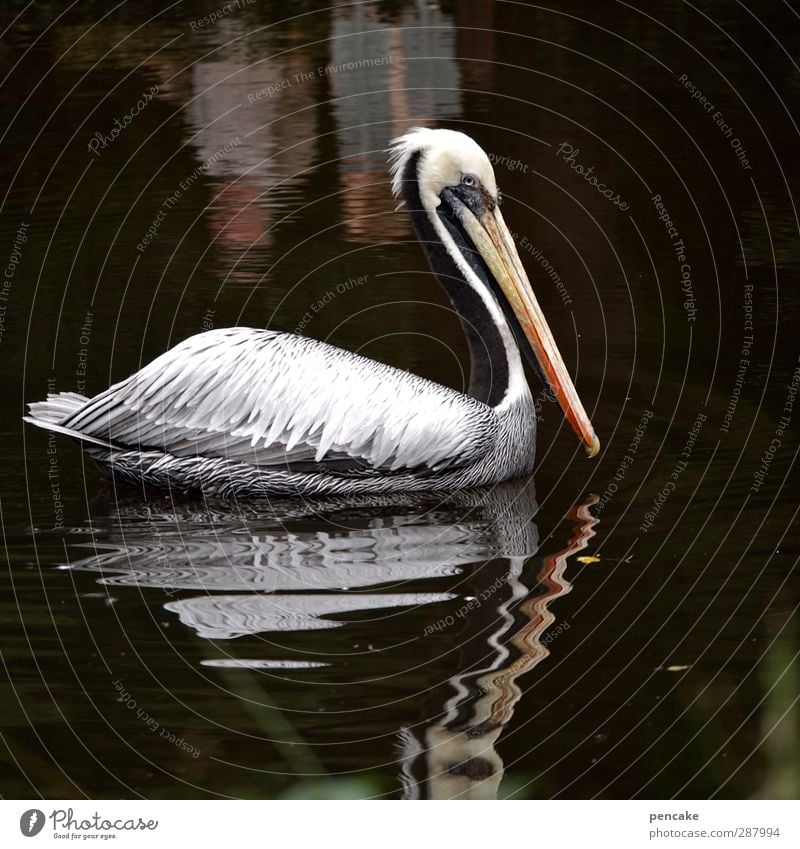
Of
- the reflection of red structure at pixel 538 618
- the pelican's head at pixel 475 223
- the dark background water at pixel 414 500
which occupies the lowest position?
the reflection of red structure at pixel 538 618

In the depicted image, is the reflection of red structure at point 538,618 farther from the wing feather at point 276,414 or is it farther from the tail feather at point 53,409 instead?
the tail feather at point 53,409

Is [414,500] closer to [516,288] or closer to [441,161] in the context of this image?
[516,288]

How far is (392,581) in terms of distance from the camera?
549 centimetres

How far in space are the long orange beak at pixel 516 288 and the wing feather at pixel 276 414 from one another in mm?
475

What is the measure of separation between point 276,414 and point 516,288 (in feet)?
4.23

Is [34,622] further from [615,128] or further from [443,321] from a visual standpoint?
[615,128]

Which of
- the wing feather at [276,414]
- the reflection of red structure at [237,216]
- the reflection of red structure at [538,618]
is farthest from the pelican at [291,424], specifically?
the reflection of red structure at [237,216]

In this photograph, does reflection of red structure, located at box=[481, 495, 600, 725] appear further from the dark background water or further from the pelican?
the pelican

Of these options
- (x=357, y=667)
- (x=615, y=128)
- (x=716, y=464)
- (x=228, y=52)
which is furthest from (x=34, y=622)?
(x=228, y=52)

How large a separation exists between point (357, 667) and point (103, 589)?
1.21 meters

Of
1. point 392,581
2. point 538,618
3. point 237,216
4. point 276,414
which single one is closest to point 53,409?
point 276,414

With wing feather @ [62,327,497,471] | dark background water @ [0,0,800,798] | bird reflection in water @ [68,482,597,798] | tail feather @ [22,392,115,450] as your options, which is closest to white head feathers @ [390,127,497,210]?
wing feather @ [62,327,497,471]

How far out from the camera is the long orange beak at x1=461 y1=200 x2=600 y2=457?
21.6 feet

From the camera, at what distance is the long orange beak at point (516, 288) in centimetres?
660
